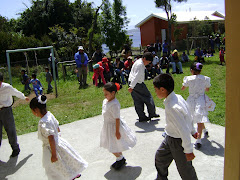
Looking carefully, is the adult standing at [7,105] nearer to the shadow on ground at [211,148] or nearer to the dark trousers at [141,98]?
the dark trousers at [141,98]

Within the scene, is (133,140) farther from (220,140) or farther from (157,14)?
(157,14)

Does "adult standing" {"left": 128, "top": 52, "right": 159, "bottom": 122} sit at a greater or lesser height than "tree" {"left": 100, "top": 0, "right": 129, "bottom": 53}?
lesser

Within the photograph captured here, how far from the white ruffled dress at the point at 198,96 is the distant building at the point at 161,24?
26.1m

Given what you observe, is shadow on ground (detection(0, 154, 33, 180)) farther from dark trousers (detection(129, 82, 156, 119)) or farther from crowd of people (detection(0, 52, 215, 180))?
dark trousers (detection(129, 82, 156, 119))

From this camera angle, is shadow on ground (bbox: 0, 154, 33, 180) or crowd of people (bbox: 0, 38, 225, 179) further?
shadow on ground (bbox: 0, 154, 33, 180)

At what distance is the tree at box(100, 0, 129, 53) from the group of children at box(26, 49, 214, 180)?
68.6 ft

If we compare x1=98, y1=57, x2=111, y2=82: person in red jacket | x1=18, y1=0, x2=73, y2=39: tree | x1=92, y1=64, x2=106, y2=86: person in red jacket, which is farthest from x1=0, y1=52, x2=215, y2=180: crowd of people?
x1=18, y1=0, x2=73, y2=39: tree

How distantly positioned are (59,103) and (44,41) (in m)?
14.7

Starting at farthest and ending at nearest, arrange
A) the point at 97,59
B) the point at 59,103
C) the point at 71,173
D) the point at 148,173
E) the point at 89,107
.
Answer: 1. the point at 97,59
2. the point at 59,103
3. the point at 89,107
4. the point at 148,173
5. the point at 71,173

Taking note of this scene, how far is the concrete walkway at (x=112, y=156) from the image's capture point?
4.30 meters

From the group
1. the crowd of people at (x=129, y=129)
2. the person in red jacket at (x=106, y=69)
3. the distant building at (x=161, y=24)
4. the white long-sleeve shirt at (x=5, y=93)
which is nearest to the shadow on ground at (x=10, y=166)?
the crowd of people at (x=129, y=129)

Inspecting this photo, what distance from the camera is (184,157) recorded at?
3.29 meters

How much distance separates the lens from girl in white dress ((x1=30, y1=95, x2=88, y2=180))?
3.61m

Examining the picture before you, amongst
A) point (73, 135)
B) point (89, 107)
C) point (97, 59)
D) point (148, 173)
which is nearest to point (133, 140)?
point (148, 173)
